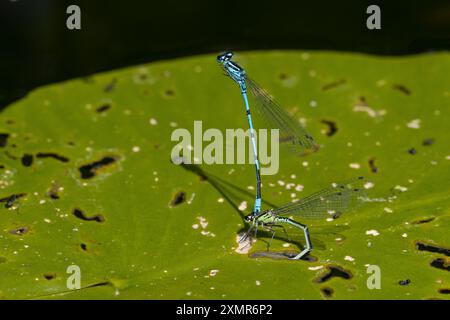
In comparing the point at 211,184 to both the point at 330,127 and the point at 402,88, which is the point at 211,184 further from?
the point at 402,88

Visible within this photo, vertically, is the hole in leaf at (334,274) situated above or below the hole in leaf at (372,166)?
below

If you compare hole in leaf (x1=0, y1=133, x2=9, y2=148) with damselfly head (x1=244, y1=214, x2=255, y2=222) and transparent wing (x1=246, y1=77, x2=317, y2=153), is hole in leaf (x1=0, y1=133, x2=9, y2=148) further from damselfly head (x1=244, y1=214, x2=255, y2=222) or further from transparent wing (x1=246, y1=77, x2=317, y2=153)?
damselfly head (x1=244, y1=214, x2=255, y2=222)

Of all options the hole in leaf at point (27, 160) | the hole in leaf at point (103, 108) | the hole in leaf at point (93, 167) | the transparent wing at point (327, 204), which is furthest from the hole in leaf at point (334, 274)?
the hole in leaf at point (103, 108)

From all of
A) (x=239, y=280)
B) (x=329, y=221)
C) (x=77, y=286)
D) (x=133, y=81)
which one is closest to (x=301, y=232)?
(x=329, y=221)

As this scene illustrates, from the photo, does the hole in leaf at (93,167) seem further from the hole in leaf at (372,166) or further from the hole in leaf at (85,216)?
the hole in leaf at (372,166)

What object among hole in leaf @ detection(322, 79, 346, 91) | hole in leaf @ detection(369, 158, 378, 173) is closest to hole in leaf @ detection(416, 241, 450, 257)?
hole in leaf @ detection(369, 158, 378, 173)

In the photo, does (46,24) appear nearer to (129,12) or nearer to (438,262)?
(129,12)
